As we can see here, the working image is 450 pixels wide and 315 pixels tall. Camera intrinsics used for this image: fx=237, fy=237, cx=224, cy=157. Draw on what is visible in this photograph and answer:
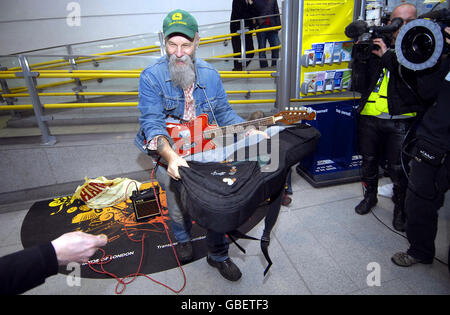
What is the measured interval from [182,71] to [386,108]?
1783 millimetres

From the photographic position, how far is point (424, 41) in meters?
1.46

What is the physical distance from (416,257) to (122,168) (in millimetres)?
3268

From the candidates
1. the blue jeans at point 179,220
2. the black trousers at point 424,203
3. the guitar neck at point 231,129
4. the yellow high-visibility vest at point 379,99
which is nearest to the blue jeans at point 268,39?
the yellow high-visibility vest at point 379,99

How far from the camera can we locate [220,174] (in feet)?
4.27

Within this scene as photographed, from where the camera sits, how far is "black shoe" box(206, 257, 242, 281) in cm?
181

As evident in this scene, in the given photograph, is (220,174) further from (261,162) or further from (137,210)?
(137,210)

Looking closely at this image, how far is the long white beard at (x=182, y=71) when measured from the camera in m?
1.60

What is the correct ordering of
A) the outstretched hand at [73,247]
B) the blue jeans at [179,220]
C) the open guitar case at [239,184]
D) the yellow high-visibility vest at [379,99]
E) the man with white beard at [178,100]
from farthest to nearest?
the yellow high-visibility vest at [379,99] < the blue jeans at [179,220] < the man with white beard at [178,100] < the open guitar case at [239,184] < the outstretched hand at [73,247]

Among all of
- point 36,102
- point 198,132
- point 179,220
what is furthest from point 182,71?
point 36,102

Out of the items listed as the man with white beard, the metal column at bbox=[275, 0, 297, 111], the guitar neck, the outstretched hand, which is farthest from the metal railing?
the outstretched hand

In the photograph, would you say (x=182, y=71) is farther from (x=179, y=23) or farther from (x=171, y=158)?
(x=171, y=158)

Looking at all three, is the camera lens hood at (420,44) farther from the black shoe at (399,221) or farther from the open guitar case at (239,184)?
the black shoe at (399,221)

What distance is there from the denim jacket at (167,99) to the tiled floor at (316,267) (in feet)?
3.66
